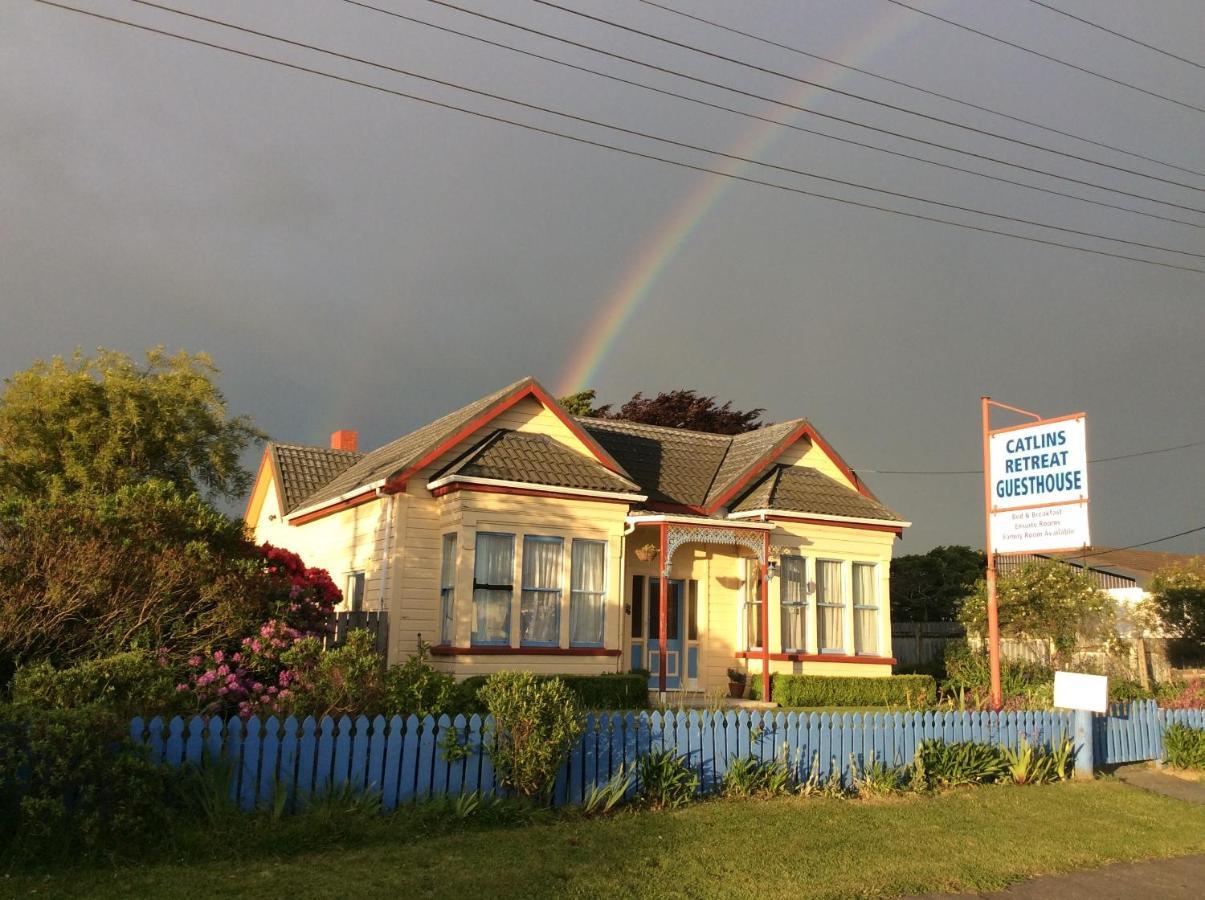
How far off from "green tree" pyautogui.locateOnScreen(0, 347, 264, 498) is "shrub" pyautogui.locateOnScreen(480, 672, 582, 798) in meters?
23.8

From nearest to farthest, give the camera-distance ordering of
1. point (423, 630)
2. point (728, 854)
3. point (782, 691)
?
point (728, 854)
point (423, 630)
point (782, 691)

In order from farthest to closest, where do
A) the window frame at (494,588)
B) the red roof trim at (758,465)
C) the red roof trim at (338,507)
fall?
the red roof trim at (758,465) → the red roof trim at (338,507) → the window frame at (494,588)

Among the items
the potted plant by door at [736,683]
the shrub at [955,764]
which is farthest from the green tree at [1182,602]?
the shrub at [955,764]

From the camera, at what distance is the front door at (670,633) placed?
851 inches

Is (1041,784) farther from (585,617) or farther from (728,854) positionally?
(585,617)

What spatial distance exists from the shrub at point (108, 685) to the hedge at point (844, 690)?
13.1 metres

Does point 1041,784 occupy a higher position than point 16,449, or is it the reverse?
point 16,449

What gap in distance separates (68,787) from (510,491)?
11069 mm

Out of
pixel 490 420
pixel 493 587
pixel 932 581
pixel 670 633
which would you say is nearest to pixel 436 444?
pixel 490 420

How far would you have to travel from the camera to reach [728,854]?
8.69m

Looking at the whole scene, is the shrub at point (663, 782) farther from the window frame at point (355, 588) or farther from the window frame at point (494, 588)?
the window frame at point (355, 588)

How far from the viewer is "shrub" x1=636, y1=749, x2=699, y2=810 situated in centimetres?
1052

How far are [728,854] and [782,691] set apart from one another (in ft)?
40.0

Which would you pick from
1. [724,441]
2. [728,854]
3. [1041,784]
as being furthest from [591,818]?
[724,441]
